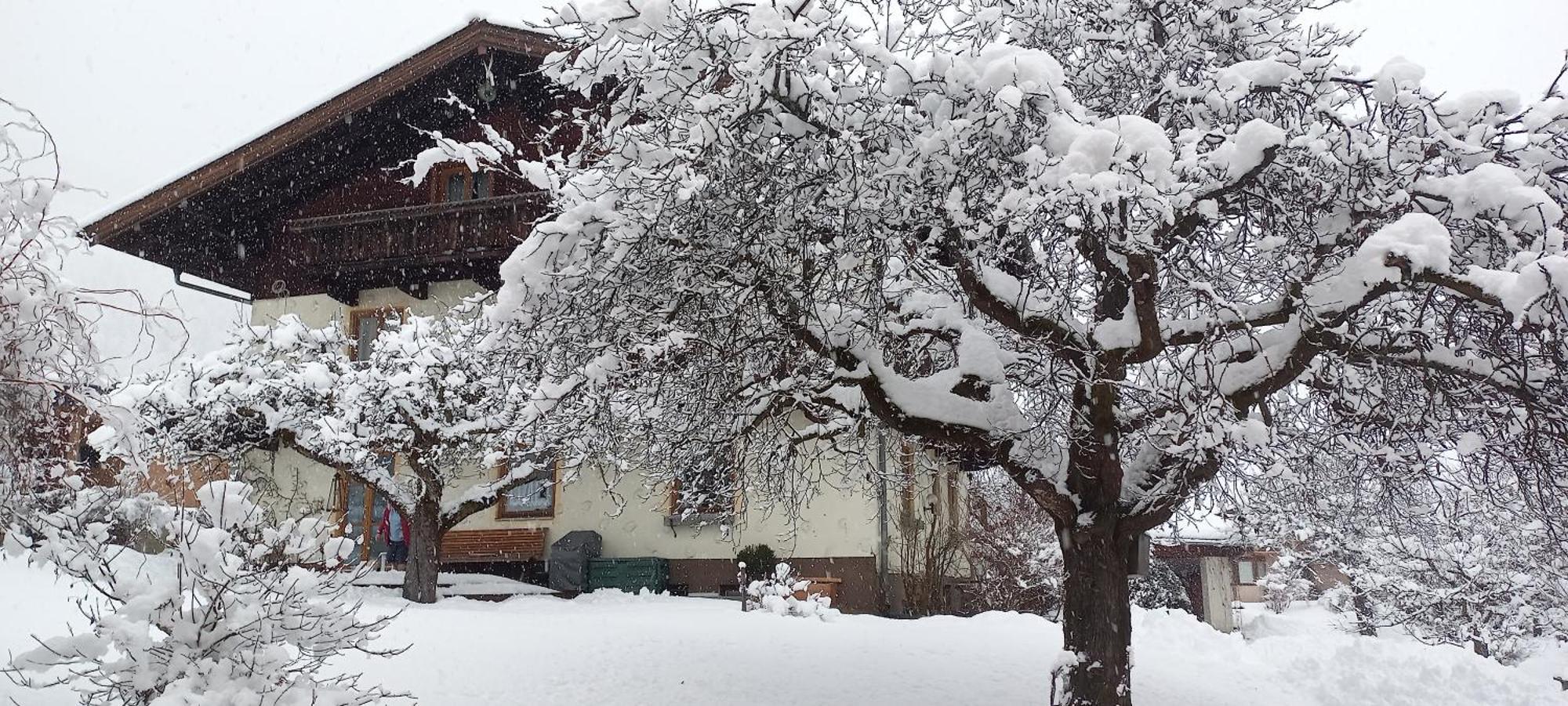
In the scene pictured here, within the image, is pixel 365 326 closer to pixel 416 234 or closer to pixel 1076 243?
pixel 416 234

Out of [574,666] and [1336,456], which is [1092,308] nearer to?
[1336,456]

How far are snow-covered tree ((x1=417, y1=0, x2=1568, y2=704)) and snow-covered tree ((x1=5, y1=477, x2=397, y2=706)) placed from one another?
84.1 inches

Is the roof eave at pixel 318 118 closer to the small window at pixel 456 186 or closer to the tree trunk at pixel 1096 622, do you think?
the small window at pixel 456 186

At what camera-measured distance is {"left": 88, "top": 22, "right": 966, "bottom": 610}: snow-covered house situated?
1577 cm

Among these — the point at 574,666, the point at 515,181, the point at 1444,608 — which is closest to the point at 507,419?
the point at 574,666

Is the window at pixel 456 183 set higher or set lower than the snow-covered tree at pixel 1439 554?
higher

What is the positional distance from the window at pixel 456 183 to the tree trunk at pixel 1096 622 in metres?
13.6

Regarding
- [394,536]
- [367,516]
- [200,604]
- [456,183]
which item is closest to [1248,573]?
[394,536]

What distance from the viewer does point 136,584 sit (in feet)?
13.8

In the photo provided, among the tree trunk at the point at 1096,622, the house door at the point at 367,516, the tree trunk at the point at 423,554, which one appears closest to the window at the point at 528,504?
the house door at the point at 367,516

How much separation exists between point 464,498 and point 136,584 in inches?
373

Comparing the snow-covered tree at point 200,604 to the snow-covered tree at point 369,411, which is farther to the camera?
the snow-covered tree at point 369,411

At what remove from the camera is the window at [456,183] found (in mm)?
18119

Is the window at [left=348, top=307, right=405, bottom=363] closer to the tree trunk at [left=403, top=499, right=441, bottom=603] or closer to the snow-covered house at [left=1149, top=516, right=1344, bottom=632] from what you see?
the tree trunk at [left=403, top=499, right=441, bottom=603]
